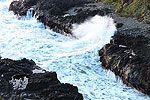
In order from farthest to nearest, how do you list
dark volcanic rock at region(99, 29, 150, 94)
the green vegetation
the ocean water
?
the green vegetation
dark volcanic rock at region(99, 29, 150, 94)
the ocean water

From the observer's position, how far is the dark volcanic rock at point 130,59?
16750 mm

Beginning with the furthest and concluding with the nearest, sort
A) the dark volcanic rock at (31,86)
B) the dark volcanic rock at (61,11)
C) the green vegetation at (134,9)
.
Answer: the dark volcanic rock at (61,11) → the green vegetation at (134,9) → the dark volcanic rock at (31,86)

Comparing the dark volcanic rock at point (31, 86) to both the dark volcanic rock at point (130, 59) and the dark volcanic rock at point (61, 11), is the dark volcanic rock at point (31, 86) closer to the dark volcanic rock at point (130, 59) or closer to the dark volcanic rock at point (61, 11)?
the dark volcanic rock at point (130, 59)

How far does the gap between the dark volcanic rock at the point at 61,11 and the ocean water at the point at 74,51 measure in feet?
3.17

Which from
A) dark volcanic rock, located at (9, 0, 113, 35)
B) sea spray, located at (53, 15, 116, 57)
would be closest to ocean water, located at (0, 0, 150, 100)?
sea spray, located at (53, 15, 116, 57)

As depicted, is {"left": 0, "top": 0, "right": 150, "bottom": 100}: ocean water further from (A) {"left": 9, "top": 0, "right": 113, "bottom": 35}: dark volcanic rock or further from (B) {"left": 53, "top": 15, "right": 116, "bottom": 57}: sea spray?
(A) {"left": 9, "top": 0, "right": 113, "bottom": 35}: dark volcanic rock

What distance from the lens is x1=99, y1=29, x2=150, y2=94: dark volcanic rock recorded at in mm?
16750

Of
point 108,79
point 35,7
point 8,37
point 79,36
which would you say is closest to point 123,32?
point 79,36

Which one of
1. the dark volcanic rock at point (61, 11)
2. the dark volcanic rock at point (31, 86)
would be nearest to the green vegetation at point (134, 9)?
the dark volcanic rock at point (61, 11)

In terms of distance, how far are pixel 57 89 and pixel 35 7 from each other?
26386 millimetres

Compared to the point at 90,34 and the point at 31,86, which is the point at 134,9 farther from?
the point at 31,86

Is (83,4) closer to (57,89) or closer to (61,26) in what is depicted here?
(61,26)

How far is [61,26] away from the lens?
30.1m

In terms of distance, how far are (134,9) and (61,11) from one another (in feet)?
34.7
